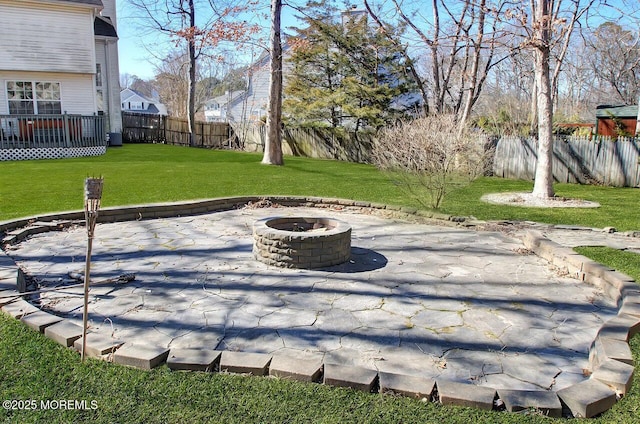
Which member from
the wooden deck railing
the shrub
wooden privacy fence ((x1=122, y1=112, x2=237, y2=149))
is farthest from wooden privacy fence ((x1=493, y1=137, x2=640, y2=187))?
wooden privacy fence ((x1=122, y1=112, x2=237, y2=149))

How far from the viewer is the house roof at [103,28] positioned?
72.6ft

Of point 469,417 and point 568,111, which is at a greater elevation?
point 568,111

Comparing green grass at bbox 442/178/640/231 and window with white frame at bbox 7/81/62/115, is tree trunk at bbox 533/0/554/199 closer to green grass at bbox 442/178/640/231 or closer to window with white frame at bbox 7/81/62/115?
green grass at bbox 442/178/640/231

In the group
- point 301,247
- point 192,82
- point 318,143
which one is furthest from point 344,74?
point 301,247

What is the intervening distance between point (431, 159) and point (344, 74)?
1484 centimetres

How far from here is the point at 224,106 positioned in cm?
4253

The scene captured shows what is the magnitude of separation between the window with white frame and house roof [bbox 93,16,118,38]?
4.78 meters

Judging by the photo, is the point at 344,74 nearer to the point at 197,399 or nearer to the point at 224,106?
the point at 197,399

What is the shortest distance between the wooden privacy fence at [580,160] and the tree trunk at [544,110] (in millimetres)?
4507

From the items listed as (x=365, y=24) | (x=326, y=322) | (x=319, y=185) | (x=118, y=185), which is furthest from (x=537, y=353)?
(x=365, y=24)

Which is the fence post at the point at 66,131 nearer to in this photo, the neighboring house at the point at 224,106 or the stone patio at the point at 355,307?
the stone patio at the point at 355,307

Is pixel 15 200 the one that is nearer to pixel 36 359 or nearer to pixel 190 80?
pixel 36 359

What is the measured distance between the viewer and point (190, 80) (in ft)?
83.9

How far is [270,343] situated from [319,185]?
8.15 metres
